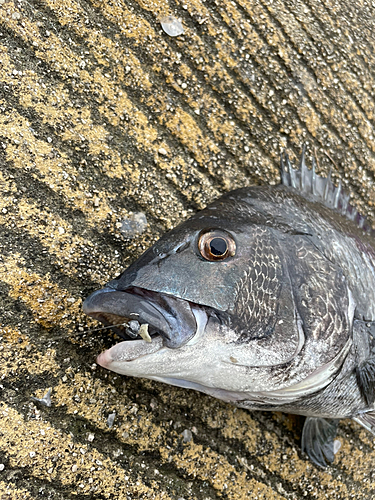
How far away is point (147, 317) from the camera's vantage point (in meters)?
1.35

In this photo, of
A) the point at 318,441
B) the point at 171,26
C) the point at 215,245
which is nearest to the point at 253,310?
the point at 215,245

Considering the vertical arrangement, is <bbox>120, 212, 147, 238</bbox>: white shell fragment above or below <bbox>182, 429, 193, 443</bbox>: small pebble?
above

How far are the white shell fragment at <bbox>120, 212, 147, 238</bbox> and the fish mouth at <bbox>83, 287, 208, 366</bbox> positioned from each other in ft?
2.01

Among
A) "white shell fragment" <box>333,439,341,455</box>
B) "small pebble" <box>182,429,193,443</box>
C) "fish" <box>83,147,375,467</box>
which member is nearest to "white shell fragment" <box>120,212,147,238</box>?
"fish" <box>83,147,375,467</box>

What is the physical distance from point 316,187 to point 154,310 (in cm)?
118

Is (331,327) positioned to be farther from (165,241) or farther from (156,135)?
(156,135)

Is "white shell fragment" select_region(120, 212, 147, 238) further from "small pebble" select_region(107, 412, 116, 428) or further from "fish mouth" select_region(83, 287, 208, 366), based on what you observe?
"small pebble" select_region(107, 412, 116, 428)

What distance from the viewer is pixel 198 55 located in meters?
2.31

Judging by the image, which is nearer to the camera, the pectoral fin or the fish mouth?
the fish mouth

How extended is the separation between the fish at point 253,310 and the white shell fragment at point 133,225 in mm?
508

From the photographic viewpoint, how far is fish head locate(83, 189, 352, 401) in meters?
1.40

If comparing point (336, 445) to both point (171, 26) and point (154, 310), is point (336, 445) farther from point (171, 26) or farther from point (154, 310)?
point (171, 26)

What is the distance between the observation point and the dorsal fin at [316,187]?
2070 millimetres

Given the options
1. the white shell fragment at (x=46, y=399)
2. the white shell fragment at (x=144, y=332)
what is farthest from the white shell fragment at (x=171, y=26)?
the white shell fragment at (x=46, y=399)
